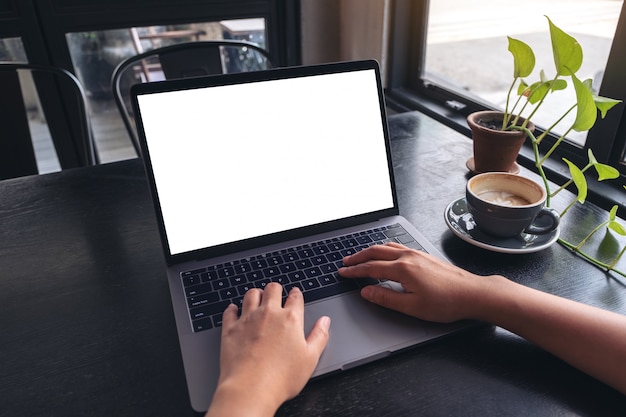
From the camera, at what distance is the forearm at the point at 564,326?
481 mm

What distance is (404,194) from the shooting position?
2.88ft

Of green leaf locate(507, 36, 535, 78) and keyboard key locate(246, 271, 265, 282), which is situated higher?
green leaf locate(507, 36, 535, 78)

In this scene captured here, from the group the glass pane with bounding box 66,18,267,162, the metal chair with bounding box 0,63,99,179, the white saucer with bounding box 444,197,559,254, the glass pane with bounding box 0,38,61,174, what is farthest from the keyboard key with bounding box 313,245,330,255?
the glass pane with bounding box 66,18,267,162

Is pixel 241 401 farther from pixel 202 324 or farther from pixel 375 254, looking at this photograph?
pixel 375 254

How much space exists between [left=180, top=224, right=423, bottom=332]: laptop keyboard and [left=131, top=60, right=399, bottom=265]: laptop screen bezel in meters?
0.03

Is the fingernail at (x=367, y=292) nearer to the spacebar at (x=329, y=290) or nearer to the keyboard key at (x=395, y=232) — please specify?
the spacebar at (x=329, y=290)

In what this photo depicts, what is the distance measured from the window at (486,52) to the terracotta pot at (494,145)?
5.7 inches

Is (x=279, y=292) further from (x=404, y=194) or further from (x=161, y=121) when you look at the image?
(x=404, y=194)

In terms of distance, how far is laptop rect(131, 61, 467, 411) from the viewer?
571 mm

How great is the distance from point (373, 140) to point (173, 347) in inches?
16.7

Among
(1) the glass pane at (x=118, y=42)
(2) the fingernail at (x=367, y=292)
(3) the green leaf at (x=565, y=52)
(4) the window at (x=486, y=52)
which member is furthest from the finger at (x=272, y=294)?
(1) the glass pane at (x=118, y=42)

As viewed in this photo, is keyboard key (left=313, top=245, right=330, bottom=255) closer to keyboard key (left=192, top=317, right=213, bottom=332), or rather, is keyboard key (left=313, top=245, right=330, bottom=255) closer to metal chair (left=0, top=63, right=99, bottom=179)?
keyboard key (left=192, top=317, right=213, bottom=332)

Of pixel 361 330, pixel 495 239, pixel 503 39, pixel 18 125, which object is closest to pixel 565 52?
pixel 495 239

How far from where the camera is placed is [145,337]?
557 millimetres
